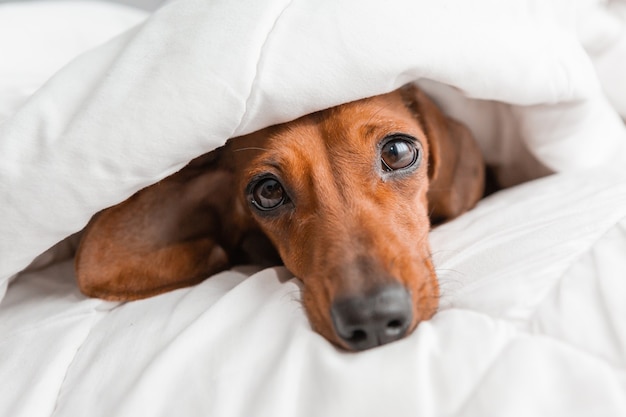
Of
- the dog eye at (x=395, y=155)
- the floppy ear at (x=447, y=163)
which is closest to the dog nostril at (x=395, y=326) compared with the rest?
the dog eye at (x=395, y=155)

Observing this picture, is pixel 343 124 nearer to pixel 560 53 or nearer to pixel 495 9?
pixel 495 9

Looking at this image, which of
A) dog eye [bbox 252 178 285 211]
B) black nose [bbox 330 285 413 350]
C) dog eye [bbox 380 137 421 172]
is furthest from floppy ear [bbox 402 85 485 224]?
black nose [bbox 330 285 413 350]

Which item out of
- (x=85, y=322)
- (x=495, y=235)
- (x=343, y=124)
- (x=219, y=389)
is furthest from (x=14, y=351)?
(x=495, y=235)

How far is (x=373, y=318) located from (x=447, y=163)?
665 millimetres

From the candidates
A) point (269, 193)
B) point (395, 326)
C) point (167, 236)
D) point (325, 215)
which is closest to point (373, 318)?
point (395, 326)

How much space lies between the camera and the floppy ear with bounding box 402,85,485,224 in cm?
147

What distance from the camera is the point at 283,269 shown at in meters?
1.26

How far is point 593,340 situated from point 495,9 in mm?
697

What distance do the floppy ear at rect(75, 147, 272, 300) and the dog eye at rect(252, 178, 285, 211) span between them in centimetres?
18

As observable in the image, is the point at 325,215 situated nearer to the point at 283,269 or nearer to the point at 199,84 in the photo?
the point at 283,269

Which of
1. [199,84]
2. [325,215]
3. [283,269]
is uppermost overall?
[199,84]

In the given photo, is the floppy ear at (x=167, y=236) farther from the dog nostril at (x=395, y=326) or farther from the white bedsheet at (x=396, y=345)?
the dog nostril at (x=395, y=326)

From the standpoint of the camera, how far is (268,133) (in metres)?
1.29

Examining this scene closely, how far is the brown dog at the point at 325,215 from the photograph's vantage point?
103 cm
